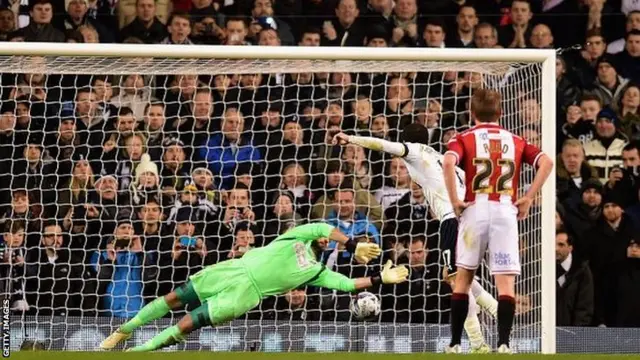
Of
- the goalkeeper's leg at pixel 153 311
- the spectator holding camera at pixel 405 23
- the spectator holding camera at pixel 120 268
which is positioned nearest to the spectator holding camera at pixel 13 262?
the spectator holding camera at pixel 120 268

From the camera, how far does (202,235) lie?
508 inches

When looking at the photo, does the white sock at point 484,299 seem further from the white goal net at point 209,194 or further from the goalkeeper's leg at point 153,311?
the goalkeeper's leg at point 153,311

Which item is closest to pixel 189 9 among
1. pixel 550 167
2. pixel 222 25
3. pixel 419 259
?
pixel 222 25

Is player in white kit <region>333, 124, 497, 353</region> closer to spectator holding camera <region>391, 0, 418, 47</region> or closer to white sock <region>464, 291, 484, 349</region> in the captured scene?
white sock <region>464, 291, 484, 349</region>

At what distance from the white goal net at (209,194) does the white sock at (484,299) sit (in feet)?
1.08

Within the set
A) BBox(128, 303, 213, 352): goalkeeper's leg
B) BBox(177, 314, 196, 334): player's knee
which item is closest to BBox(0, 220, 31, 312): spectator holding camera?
BBox(128, 303, 213, 352): goalkeeper's leg

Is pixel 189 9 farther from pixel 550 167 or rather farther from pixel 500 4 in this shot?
pixel 550 167

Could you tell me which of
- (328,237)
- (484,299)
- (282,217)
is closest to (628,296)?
(484,299)

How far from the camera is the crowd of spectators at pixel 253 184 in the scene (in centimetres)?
1288

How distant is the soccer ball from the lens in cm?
1251

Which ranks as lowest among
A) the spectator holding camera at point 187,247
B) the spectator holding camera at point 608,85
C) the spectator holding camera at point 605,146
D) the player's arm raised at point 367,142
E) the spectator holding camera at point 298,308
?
the spectator holding camera at point 298,308

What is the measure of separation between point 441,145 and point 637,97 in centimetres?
200

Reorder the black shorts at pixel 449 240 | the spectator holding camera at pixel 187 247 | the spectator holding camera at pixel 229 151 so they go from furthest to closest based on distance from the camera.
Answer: the spectator holding camera at pixel 229 151 → the spectator holding camera at pixel 187 247 → the black shorts at pixel 449 240

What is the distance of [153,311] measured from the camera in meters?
12.0
